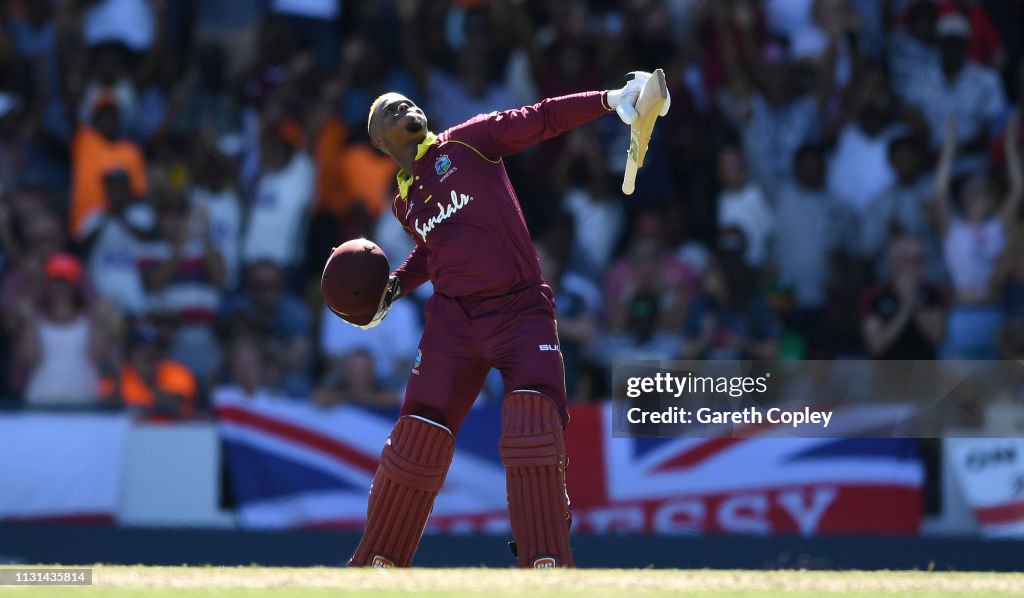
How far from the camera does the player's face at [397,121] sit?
657cm

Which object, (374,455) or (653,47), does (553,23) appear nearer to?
(653,47)

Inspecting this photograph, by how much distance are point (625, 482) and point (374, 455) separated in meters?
1.52

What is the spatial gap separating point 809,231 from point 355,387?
3.32 metres

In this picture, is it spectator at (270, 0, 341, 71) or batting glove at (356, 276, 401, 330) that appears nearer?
batting glove at (356, 276, 401, 330)

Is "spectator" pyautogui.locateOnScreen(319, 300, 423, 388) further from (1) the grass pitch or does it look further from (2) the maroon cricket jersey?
(1) the grass pitch

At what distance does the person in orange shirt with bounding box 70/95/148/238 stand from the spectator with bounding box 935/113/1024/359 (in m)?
5.65

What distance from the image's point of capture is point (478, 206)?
20.9ft

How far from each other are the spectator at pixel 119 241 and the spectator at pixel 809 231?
4.44m

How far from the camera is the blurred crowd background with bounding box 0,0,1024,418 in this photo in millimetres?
10336

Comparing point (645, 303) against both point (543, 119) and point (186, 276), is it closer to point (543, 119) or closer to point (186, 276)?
point (186, 276)

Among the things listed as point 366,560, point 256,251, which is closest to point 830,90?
point 256,251

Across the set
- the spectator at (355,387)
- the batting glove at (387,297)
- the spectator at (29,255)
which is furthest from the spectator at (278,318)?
the batting glove at (387,297)

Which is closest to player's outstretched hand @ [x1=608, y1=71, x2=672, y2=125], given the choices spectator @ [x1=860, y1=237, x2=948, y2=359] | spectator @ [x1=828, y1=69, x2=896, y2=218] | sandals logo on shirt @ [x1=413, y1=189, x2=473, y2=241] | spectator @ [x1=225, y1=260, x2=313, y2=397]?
sandals logo on shirt @ [x1=413, y1=189, x2=473, y2=241]

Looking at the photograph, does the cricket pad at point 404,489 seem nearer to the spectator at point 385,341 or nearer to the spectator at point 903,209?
the spectator at point 385,341
